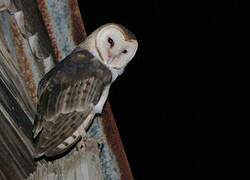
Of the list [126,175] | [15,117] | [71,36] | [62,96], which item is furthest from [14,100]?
[126,175]

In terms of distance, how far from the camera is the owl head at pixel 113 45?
2.41 metres

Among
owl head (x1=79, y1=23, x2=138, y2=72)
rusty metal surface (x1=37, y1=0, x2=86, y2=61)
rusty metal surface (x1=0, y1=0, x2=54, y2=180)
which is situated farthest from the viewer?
owl head (x1=79, y1=23, x2=138, y2=72)

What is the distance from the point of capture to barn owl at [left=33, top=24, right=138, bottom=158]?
2109 mm

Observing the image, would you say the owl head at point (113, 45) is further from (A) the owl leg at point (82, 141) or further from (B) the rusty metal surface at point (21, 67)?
(A) the owl leg at point (82, 141)

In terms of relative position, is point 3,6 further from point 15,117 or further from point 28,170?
point 28,170

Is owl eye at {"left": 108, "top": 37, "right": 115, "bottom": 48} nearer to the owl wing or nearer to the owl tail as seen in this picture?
the owl wing

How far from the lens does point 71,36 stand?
224 centimetres

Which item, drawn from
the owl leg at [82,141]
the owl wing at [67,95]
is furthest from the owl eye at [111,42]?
the owl leg at [82,141]

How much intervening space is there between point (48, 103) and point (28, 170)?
36 centimetres

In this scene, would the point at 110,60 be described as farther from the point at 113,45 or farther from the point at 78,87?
the point at 78,87

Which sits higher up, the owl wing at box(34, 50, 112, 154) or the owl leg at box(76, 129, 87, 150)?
the owl wing at box(34, 50, 112, 154)

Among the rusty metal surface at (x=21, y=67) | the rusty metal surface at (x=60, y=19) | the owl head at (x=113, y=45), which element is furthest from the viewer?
the owl head at (x=113, y=45)

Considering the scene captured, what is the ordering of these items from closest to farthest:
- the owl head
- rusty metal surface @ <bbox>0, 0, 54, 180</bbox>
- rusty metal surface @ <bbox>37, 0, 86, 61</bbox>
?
rusty metal surface @ <bbox>0, 0, 54, 180</bbox> < rusty metal surface @ <bbox>37, 0, 86, 61</bbox> < the owl head

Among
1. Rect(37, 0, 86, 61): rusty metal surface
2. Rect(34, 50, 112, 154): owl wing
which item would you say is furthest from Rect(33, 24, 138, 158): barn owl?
Rect(37, 0, 86, 61): rusty metal surface
